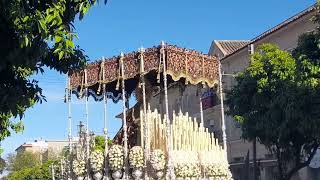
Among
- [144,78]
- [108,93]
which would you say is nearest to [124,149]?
[144,78]

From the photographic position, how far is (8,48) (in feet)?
19.5

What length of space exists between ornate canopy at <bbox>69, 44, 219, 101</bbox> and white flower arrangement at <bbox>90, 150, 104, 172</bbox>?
6.43ft

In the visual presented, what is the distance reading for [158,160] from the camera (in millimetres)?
13781

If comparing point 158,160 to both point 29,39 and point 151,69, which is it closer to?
point 151,69

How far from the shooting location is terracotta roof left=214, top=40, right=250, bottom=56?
42.2 meters

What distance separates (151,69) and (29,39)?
360 inches

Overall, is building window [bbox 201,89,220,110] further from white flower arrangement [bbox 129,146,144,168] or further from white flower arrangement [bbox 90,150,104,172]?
white flower arrangement [bbox 129,146,144,168]

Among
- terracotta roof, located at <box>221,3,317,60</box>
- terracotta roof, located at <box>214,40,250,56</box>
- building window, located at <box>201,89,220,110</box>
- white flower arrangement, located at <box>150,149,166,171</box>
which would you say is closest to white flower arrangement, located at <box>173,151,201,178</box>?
white flower arrangement, located at <box>150,149,166,171</box>

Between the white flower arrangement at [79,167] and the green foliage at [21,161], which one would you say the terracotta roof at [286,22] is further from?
the green foliage at [21,161]

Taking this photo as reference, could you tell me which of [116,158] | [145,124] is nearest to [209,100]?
[145,124]

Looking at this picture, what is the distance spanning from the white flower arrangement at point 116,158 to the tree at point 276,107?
7.64 meters

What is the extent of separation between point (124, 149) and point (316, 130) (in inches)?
319

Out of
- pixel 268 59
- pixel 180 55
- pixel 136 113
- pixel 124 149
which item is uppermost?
pixel 268 59

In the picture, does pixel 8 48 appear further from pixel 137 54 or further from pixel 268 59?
pixel 268 59
